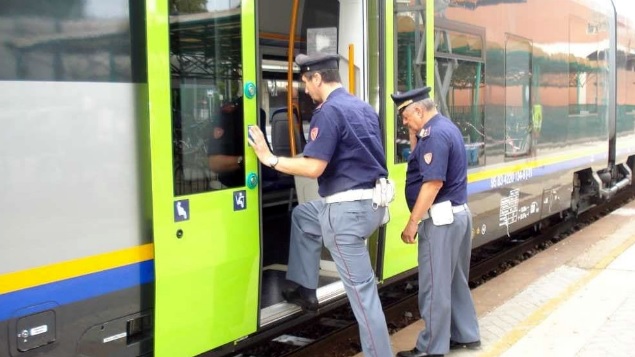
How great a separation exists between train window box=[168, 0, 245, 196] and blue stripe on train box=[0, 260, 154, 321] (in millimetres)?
410

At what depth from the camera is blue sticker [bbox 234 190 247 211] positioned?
3645mm

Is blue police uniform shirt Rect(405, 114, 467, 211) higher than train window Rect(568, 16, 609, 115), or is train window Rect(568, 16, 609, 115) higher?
train window Rect(568, 16, 609, 115)

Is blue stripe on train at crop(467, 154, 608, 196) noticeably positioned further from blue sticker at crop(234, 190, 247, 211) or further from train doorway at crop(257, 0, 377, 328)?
blue sticker at crop(234, 190, 247, 211)

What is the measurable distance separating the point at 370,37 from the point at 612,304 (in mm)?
2980

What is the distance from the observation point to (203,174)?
3.46 m

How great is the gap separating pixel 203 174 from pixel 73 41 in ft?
2.99

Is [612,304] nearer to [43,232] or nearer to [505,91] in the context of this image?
[505,91]

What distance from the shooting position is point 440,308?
4441mm

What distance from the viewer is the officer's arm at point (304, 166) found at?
3699mm

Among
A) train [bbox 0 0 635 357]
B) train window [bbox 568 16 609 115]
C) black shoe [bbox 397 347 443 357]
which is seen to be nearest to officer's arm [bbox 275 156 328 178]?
train [bbox 0 0 635 357]

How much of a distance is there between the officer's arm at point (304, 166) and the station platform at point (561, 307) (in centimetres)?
181

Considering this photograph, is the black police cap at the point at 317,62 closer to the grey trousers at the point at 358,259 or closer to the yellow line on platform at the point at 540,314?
the grey trousers at the point at 358,259

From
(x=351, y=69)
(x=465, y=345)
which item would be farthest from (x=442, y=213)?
(x=351, y=69)

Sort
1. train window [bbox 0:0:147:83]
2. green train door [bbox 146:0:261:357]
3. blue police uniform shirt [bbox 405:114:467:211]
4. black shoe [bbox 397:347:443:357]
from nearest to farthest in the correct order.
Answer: train window [bbox 0:0:147:83], green train door [bbox 146:0:261:357], blue police uniform shirt [bbox 405:114:467:211], black shoe [bbox 397:347:443:357]
